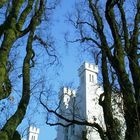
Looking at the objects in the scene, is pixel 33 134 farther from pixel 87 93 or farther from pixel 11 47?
pixel 11 47

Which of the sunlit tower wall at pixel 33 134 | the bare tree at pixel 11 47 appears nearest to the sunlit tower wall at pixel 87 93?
the sunlit tower wall at pixel 33 134

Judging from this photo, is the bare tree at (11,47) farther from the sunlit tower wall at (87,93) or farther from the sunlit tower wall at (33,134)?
the sunlit tower wall at (33,134)

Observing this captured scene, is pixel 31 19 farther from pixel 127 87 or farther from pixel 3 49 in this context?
pixel 127 87

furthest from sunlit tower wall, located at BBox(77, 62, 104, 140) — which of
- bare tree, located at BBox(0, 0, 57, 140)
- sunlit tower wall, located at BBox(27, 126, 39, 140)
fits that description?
bare tree, located at BBox(0, 0, 57, 140)

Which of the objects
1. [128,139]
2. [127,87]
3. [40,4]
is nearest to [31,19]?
[40,4]

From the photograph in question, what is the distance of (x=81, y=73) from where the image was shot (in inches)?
2640

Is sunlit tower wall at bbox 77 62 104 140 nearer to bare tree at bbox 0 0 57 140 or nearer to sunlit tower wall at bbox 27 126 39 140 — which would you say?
sunlit tower wall at bbox 27 126 39 140

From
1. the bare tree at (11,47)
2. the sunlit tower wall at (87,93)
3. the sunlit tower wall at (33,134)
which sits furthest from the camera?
the sunlit tower wall at (33,134)

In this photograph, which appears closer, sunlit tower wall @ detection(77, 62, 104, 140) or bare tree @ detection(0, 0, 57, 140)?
bare tree @ detection(0, 0, 57, 140)

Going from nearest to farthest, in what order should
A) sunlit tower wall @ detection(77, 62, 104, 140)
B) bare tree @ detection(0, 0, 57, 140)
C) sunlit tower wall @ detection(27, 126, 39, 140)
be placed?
bare tree @ detection(0, 0, 57, 140) < sunlit tower wall @ detection(77, 62, 104, 140) < sunlit tower wall @ detection(27, 126, 39, 140)

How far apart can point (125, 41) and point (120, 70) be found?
1.40 metres

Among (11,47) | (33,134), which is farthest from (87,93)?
(11,47)

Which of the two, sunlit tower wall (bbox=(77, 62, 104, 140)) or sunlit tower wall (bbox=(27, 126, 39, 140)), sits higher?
sunlit tower wall (bbox=(27, 126, 39, 140))

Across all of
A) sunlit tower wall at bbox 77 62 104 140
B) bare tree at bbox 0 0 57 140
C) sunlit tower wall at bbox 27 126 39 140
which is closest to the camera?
bare tree at bbox 0 0 57 140
